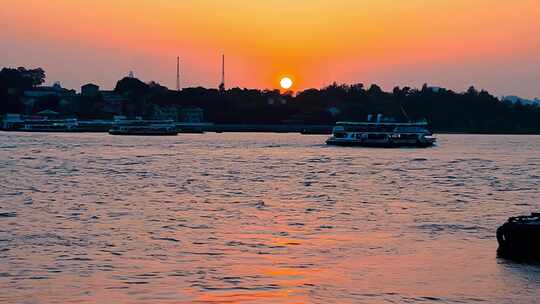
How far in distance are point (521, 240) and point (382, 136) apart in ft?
307

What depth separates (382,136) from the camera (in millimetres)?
114375

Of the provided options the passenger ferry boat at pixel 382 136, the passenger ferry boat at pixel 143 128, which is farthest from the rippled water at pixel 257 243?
the passenger ferry boat at pixel 143 128

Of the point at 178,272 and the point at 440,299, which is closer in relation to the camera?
the point at 440,299

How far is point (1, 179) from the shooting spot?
4819 cm

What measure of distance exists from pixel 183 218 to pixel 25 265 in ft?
32.8

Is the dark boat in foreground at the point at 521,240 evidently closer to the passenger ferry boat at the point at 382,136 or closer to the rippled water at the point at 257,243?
the rippled water at the point at 257,243

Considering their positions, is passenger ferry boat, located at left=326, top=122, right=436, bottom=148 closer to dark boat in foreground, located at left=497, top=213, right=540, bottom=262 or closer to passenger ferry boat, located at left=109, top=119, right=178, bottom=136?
passenger ferry boat, located at left=109, top=119, right=178, bottom=136

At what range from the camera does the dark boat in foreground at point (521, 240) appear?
2088 centimetres

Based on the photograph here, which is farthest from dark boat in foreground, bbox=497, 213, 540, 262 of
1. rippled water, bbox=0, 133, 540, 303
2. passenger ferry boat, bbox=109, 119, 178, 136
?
passenger ferry boat, bbox=109, 119, 178, 136

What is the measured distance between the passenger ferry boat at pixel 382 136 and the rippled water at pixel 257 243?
6722 centimetres

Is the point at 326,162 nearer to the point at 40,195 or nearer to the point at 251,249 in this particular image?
the point at 40,195

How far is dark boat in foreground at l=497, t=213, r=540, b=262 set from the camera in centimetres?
2088

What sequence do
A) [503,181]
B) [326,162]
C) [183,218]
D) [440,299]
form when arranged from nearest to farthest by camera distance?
[440,299], [183,218], [503,181], [326,162]

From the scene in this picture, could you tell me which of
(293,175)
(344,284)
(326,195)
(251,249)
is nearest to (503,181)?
(293,175)
